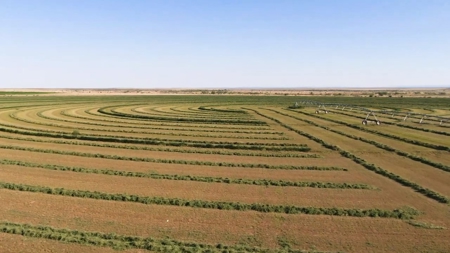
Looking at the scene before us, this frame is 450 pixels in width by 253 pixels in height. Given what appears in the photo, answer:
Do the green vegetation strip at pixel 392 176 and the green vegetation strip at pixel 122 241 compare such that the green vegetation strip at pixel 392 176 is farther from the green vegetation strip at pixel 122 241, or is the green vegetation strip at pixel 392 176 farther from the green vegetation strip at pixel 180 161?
the green vegetation strip at pixel 122 241

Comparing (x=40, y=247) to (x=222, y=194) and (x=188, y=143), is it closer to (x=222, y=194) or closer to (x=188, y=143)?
(x=222, y=194)

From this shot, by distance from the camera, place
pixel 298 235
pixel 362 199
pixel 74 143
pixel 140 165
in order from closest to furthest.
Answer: pixel 298 235
pixel 362 199
pixel 140 165
pixel 74 143

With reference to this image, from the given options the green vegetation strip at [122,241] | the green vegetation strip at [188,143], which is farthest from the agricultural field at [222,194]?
the green vegetation strip at [188,143]

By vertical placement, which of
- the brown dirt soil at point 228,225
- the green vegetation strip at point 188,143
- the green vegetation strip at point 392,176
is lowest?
→ the brown dirt soil at point 228,225

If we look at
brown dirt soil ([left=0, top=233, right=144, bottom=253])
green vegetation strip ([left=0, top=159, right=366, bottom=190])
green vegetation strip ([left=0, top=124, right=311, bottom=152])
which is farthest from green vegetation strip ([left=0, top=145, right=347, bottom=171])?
brown dirt soil ([left=0, top=233, right=144, bottom=253])

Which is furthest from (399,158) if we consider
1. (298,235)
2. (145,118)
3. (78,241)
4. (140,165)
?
(145,118)

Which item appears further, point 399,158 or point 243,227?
point 399,158

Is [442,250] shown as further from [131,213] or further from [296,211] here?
[131,213]
